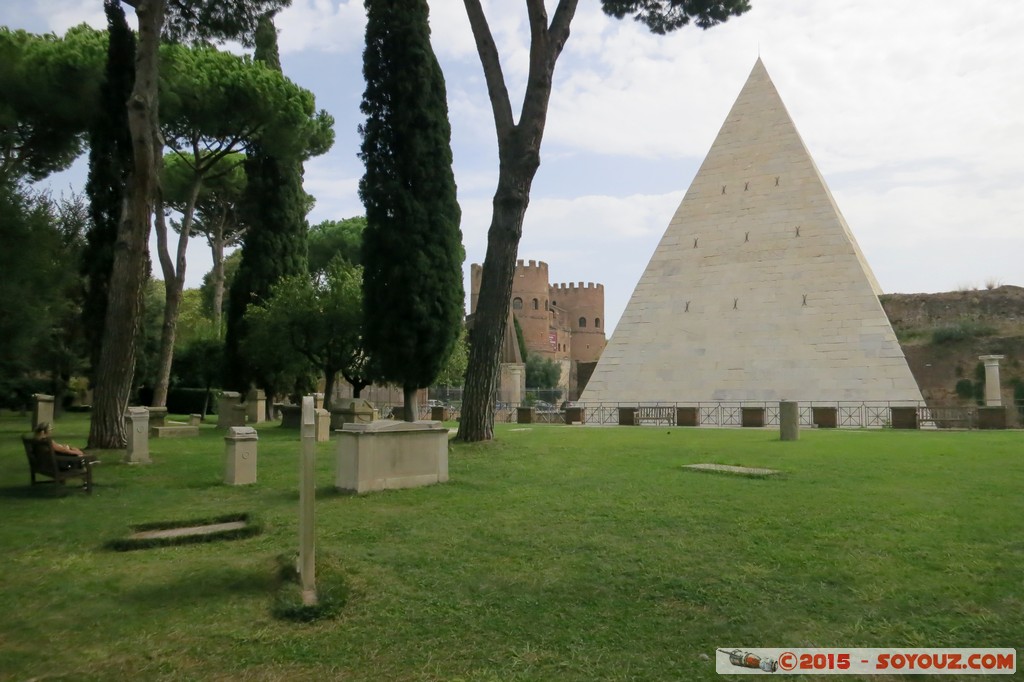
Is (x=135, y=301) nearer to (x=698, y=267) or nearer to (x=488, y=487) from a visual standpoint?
(x=488, y=487)

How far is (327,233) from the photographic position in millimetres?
40219

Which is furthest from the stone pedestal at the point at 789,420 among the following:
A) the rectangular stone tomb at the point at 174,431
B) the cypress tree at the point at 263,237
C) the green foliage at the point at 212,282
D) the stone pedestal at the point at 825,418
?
the green foliage at the point at 212,282

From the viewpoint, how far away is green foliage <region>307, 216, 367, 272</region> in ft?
127

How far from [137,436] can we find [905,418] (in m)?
16.8

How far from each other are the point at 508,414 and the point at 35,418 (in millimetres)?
15537

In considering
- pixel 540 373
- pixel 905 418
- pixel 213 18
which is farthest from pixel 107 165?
pixel 540 373

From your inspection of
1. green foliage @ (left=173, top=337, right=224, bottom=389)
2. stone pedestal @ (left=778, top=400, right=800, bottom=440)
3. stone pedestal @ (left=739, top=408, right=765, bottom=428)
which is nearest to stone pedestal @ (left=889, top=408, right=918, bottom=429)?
stone pedestal @ (left=739, top=408, right=765, bottom=428)

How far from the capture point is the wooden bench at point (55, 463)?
22.5ft

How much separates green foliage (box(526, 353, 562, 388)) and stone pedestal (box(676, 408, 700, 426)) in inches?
1354

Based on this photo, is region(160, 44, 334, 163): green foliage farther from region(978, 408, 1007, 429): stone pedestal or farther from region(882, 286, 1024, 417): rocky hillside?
region(882, 286, 1024, 417): rocky hillside

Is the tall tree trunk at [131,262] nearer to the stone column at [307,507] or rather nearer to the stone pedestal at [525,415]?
the stone column at [307,507]

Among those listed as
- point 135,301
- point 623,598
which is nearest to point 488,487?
point 623,598

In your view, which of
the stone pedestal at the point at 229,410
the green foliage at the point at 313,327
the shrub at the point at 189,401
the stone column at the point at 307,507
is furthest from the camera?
the shrub at the point at 189,401

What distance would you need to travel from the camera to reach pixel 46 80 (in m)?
18.0
